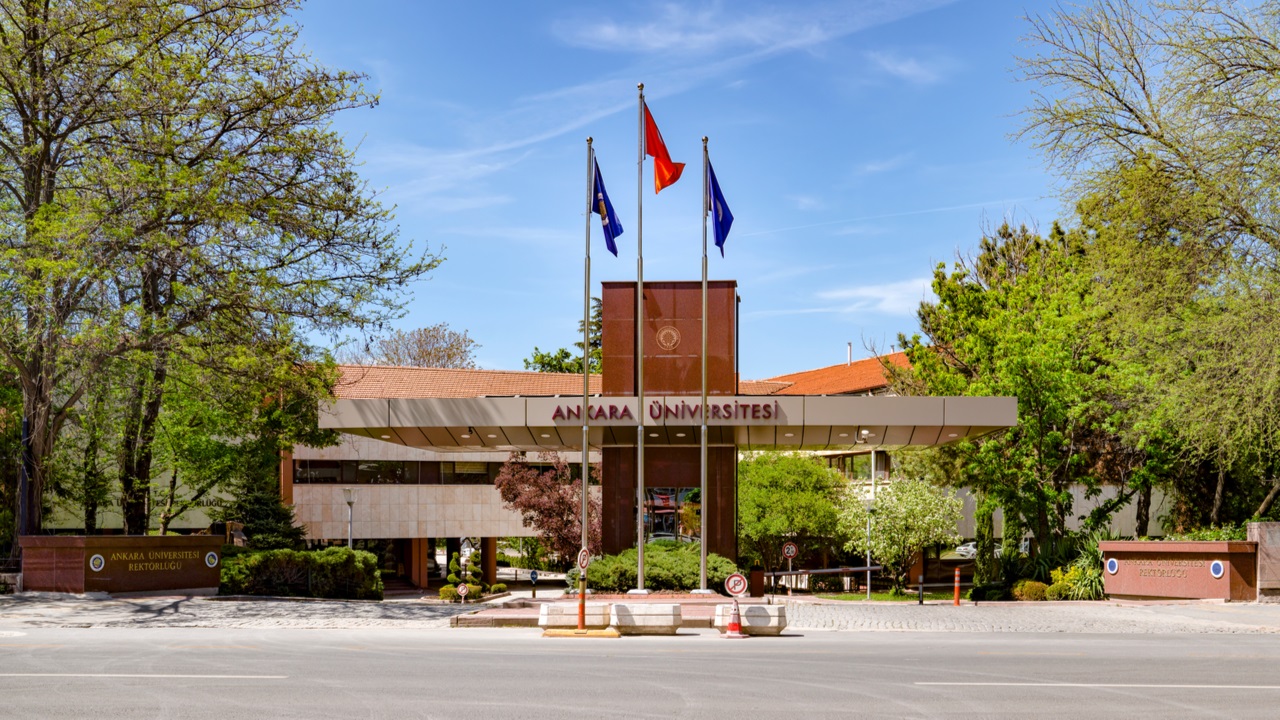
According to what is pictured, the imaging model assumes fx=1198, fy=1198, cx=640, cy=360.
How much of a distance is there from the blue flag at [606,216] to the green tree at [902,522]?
2163 centimetres

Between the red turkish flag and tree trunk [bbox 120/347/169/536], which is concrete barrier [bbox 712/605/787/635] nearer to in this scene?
the red turkish flag

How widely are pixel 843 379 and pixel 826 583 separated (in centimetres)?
2513

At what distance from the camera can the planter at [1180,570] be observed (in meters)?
28.6

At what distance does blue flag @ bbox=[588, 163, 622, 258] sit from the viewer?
26328 mm

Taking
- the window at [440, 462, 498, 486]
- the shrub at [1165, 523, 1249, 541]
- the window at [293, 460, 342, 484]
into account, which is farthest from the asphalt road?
the window at [440, 462, 498, 486]

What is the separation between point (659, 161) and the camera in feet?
85.3

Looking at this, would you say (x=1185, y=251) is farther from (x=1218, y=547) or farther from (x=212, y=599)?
(x=212, y=599)

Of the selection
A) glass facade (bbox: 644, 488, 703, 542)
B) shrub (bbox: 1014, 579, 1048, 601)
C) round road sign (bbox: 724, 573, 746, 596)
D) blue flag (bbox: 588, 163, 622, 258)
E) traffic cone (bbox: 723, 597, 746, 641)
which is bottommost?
shrub (bbox: 1014, 579, 1048, 601)

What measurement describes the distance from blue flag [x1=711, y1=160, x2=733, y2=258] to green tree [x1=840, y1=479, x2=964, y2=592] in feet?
68.0

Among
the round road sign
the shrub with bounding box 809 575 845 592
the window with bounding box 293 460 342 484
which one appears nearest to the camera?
the round road sign

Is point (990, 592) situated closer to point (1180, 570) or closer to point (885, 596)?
point (1180, 570)

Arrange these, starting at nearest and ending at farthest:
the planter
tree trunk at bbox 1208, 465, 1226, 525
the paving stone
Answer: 1. the paving stone
2. the planter
3. tree trunk at bbox 1208, 465, 1226, 525

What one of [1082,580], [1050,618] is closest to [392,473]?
[1082,580]

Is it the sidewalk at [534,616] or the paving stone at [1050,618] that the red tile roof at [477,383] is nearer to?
the paving stone at [1050,618]
